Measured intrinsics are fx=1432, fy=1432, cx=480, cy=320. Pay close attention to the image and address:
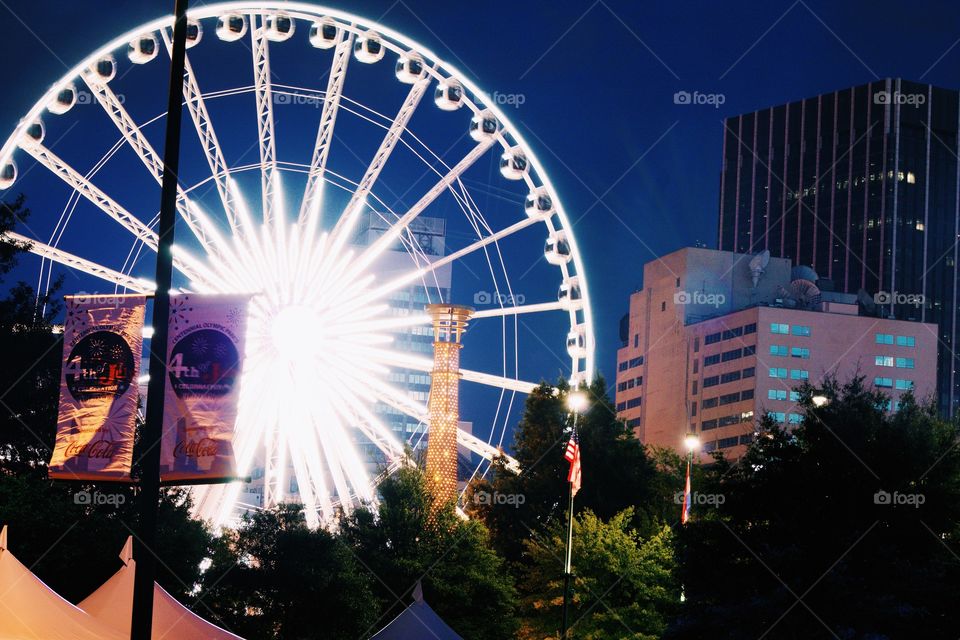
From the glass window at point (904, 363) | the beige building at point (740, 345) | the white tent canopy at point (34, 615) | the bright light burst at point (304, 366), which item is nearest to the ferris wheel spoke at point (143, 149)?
the bright light burst at point (304, 366)

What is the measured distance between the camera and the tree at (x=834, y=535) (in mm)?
32719

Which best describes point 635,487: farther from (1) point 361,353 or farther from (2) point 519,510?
(1) point 361,353

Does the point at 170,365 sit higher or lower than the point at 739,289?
lower

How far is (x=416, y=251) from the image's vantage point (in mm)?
52875

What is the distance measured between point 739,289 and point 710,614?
139514 mm

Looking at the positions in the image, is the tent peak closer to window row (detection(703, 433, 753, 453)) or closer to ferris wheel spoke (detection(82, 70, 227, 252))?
ferris wheel spoke (detection(82, 70, 227, 252))

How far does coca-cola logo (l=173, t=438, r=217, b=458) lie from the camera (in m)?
18.6

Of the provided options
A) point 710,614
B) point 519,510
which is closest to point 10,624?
point 710,614

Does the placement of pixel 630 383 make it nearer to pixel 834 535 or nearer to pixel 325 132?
pixel 325 132

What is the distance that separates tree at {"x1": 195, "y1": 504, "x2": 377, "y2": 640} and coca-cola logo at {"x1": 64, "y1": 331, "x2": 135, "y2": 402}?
3053 cm
